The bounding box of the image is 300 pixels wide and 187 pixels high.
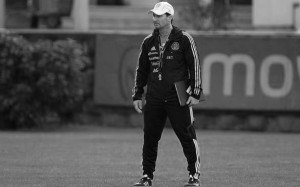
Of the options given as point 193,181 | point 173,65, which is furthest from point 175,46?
point 193,181

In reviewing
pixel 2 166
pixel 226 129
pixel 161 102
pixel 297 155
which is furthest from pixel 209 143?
pixel 161 102

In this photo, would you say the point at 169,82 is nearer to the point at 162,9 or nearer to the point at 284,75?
the point at 162,9

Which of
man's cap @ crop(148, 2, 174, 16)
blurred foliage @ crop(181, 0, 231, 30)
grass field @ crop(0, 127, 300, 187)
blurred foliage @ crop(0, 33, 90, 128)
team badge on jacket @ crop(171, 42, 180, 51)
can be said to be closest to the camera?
man's cap @ crop(148, 2, 174, 16)

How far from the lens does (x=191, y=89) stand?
999 cm

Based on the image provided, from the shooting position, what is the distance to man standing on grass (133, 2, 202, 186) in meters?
9.98

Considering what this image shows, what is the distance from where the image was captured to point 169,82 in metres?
10.0

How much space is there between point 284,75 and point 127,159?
6.83 metres

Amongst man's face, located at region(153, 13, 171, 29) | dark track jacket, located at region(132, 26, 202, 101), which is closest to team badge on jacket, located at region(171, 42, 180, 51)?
dark track jacket, located at region(132, 26, 202, 101)

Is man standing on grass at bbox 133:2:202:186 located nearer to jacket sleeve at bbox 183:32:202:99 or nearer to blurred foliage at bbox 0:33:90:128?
jacket sleeve at bbox 183:32:202:99

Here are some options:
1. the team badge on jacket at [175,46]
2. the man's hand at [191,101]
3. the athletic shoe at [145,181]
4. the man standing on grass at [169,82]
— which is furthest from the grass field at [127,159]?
the team badge on jacket at [175,46]

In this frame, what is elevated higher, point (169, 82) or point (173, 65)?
point (173, 65)

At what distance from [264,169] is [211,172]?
818 mm

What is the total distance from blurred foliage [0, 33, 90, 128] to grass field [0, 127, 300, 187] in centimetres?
76

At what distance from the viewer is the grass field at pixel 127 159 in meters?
10.8
